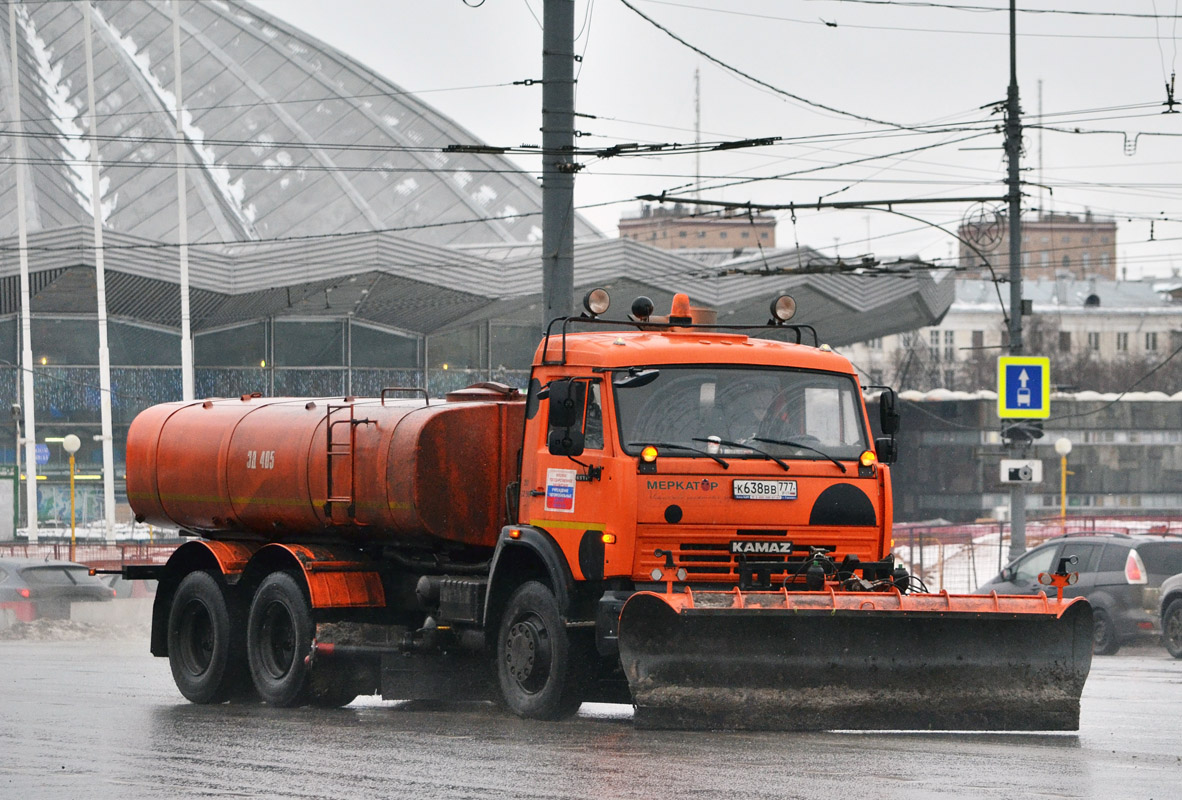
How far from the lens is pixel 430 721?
13.0 m

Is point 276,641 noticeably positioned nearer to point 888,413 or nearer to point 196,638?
point 196,638

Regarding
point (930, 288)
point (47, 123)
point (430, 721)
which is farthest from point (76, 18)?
point (430, 721)

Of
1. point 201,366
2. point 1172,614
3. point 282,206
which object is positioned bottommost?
point 1172,614

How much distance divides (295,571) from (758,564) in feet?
14.4

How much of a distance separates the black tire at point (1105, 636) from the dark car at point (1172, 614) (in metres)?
0.98

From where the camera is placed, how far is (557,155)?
18.2m

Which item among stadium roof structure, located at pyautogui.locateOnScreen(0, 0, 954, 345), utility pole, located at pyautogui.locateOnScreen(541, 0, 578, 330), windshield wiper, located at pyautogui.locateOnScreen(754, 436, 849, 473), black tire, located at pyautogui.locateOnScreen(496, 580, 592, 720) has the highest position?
stadium roof structure, located at pyautogui.locateOnScreen(0, 0, 954, 345)

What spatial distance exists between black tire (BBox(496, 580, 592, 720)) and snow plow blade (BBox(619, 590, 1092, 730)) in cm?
78

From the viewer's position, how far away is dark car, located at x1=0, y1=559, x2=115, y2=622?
2653cm

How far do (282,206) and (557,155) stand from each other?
47737 millimetres

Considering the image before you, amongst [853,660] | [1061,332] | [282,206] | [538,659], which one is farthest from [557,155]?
[1061,332]

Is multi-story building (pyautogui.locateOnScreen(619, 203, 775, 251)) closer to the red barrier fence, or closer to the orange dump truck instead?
the red barrier fence

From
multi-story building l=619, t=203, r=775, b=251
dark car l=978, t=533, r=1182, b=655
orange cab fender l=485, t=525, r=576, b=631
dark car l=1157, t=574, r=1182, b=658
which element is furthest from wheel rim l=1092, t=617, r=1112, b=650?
multi-story building l=619, t=203, r=775, b=251

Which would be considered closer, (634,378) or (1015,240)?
(634,378)
